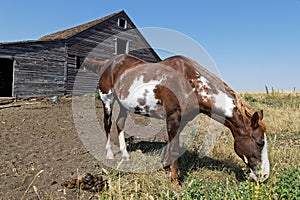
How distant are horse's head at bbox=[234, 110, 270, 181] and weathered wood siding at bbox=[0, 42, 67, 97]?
14.4m

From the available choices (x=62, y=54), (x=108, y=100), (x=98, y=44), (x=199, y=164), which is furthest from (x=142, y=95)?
(x=98, y=44)

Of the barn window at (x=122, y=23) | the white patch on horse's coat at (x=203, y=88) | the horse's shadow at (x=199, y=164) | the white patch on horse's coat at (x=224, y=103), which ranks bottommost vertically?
the horse's shadow at (x=199, y=164)

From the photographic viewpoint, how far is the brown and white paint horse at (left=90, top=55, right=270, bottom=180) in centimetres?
328

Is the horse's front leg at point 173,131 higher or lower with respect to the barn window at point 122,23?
lower

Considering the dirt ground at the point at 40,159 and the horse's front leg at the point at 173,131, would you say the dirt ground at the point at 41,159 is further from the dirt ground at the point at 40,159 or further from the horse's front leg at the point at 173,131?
the horse's front leg at the point at 173,131

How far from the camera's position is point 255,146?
326 centimetres

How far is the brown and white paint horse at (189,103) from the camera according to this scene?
10.7 ft

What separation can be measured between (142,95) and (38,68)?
13.4 metres

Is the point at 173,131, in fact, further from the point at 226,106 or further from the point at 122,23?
the point at 122,23

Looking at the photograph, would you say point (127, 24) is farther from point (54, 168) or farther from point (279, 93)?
point (54, 168)

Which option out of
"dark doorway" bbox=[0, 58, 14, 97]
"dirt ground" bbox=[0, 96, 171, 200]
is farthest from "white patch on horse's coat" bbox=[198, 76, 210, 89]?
"dark doorway" bbox=[0, 58, 14, 97]

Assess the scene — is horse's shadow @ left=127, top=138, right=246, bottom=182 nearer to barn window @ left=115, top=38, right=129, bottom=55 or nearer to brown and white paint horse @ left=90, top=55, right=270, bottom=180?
brown and white paint horse @ left=90, top=55, right=270, bottom=180

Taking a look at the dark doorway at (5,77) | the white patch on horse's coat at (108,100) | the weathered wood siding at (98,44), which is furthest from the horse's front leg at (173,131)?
the dark doorway at (5,77)

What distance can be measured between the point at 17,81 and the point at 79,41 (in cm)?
508
